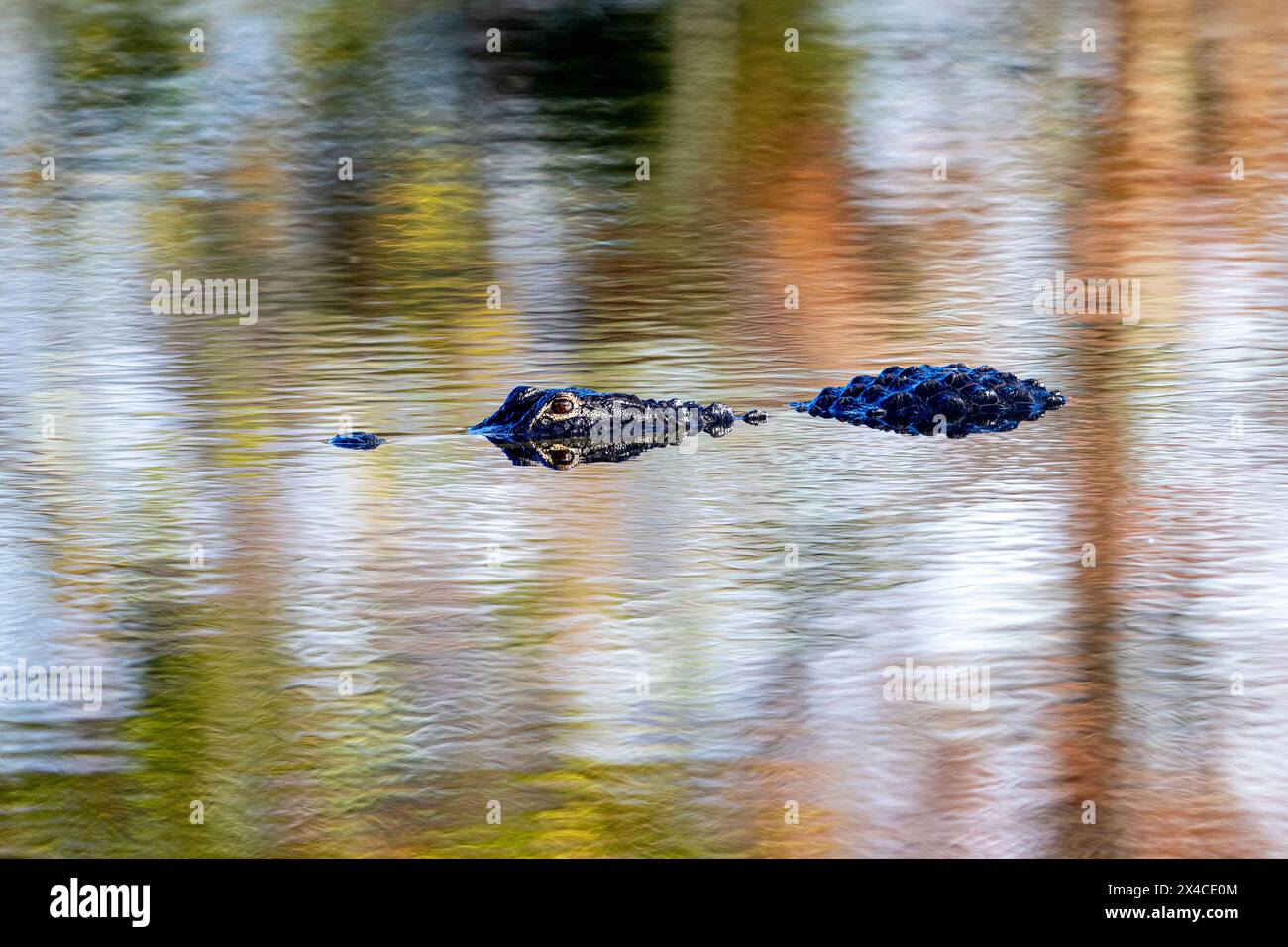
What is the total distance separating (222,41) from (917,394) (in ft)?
52.6

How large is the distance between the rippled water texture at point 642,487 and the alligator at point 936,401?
213mm

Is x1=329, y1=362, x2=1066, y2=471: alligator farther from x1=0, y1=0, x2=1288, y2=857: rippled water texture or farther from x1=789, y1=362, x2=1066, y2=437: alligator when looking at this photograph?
x1=0, y1=0, x2=1288, y2=857: rippled water texture

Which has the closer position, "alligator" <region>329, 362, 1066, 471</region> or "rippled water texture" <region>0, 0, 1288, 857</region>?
"rippled water texture" <region>0, 0, 1288, 857</region>

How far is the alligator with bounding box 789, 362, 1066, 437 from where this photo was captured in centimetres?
1127

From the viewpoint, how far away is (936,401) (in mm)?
11328

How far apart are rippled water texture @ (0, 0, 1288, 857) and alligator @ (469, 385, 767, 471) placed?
0.72 ft

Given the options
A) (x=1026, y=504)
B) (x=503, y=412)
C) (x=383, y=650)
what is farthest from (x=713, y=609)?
(x=503, y=412)

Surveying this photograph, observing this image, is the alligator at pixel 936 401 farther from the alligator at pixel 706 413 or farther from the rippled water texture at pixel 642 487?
the rippled water texture at pixel 642 487

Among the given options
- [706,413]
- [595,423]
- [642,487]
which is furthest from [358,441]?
[706,413]

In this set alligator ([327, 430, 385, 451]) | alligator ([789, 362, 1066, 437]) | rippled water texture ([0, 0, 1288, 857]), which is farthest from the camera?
alligator ([789, 362, 1066, 437])

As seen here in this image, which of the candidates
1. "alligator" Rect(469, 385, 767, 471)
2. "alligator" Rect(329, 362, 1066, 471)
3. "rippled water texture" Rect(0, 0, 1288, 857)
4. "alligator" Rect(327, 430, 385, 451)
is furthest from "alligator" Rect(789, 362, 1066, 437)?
"alligator" Rect(327, 430, 385, 451)

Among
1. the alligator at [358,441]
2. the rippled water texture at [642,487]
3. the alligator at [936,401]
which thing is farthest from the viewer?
the alligator at [936,401]

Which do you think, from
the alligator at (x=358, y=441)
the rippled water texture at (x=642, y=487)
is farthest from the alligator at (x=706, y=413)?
the rippled water texture at (x=642, y=487)

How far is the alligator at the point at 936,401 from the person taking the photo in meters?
11.3
